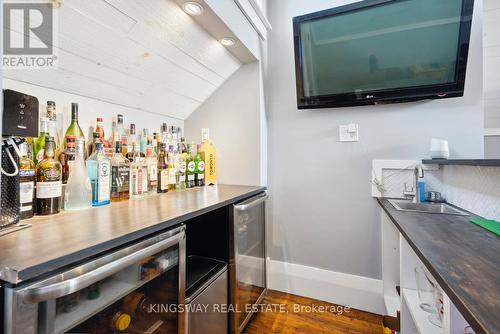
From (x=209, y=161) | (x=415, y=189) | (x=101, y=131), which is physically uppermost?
(x=101, y=131)

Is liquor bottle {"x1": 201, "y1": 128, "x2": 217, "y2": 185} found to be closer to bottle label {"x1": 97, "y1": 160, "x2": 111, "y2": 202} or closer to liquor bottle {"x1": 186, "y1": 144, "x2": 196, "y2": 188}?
liquor bottle {"x1": 186, "y1": 144, "x2": 196, "y2": 188}

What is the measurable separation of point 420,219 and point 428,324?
16.7 inches

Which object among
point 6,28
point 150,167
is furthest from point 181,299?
point 6,28

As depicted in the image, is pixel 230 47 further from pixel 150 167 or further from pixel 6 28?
pixel 6 28

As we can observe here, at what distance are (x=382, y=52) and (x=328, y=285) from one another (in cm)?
169

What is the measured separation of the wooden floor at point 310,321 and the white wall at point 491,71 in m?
1.32

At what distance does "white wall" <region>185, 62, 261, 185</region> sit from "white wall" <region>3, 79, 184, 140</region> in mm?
506

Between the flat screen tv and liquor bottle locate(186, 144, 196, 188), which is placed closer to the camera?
the flat screen tv

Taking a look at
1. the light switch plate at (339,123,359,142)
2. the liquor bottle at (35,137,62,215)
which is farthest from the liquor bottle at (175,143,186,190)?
the light switch plate at (339,123,359,142)

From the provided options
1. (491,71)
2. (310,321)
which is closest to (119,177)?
(310,321)

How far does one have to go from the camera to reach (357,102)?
1.58m

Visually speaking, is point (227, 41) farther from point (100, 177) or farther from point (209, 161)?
point (100, 177)

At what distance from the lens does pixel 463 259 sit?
64 centimetres

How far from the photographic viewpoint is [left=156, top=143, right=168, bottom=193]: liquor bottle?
54.2 inches
